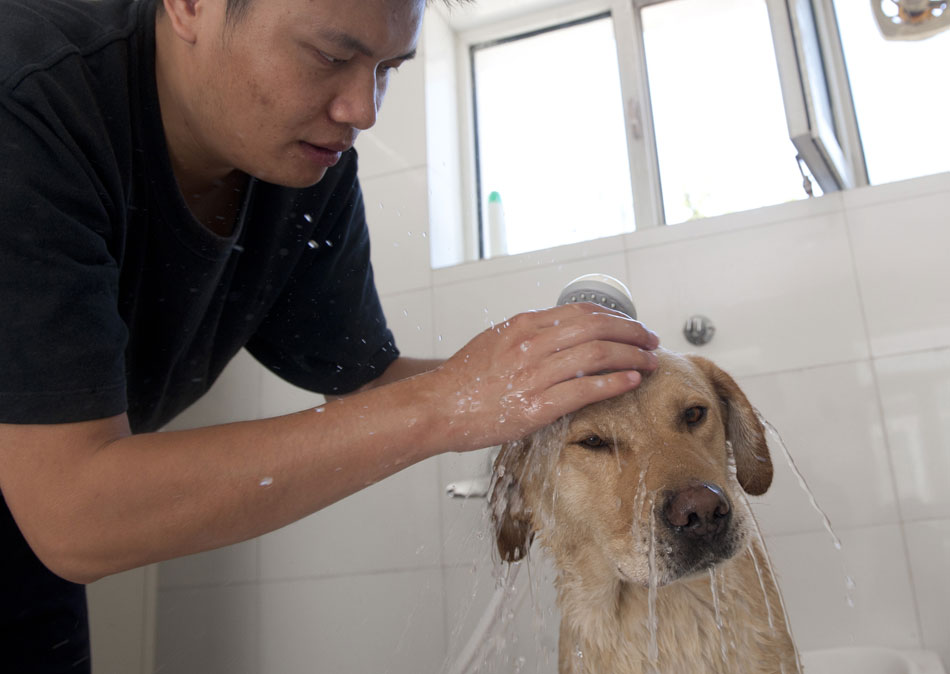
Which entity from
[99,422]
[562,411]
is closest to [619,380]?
[562,411]

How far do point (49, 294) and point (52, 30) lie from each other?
53 centimetres

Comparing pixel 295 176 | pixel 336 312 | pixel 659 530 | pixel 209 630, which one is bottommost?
pixel 209 630

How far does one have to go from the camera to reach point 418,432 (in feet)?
3.85

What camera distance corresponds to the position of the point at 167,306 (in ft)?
5.37

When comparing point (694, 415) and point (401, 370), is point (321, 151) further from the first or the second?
point (694, 415)

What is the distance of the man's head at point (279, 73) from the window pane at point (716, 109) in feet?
6.32

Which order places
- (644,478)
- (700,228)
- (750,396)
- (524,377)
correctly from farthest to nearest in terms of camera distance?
(700,228) → (750,396) → (644,478) → (524,377)

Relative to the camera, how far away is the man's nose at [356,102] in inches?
52.3

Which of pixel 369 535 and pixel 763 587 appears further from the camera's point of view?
pixel 369 535

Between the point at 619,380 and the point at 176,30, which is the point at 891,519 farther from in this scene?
the point at 176,30

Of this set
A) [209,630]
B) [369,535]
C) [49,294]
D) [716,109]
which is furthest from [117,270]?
[716,109]

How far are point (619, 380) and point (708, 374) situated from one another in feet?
2.08

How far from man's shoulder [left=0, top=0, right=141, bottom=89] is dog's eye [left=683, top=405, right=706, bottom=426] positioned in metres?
1.34

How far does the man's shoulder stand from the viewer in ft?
3.93
